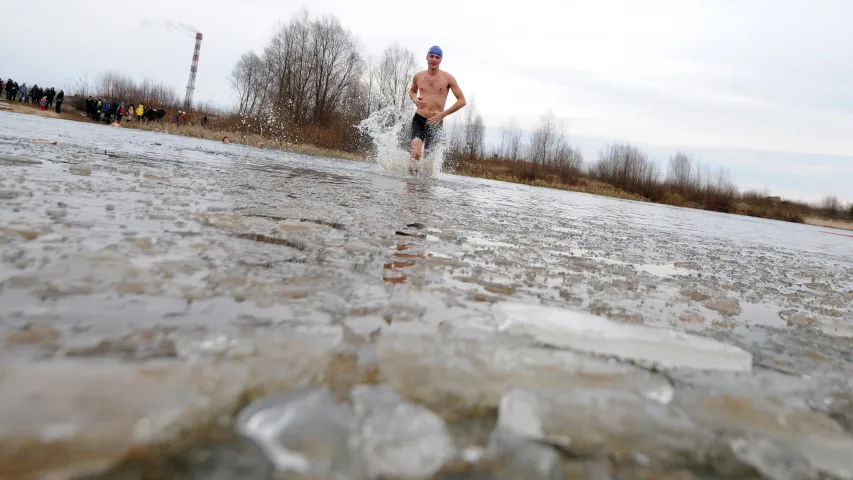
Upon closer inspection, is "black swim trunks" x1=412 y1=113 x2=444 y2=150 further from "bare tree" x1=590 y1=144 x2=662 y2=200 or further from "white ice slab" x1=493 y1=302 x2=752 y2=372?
"bare tree" x1=590 y1=144 x2=662 y2=200

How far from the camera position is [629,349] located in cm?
102

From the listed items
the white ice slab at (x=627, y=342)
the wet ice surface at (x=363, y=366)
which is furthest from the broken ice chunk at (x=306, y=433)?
the white ice slab at (x=627, y=342)

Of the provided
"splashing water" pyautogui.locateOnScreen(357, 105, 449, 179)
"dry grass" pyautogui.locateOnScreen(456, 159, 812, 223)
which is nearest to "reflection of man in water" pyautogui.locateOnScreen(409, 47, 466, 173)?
"splashing water" pyautogui.locateOnScreen(357, 105, 449, 179)

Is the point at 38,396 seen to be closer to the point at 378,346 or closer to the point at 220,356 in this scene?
the point at 220,356

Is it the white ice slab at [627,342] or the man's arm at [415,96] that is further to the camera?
the man's arm at [415,96]

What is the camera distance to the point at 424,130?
781 cm

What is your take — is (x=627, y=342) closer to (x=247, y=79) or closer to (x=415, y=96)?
(x=415, y=96)

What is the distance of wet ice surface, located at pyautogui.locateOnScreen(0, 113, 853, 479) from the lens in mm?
539

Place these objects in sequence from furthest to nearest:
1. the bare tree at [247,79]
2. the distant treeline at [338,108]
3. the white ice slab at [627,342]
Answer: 1. the bare tree at [247,79]
2. the distant treeline at [338,108]
3. the white ice slab at [627,342]

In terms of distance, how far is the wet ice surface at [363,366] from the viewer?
539 mm

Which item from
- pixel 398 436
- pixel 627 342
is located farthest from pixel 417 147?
pixel 398 436

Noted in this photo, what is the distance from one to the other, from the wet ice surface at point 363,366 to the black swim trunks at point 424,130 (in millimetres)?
6143

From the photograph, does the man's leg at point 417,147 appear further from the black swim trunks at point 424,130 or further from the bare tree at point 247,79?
the bare tree at point 247,79

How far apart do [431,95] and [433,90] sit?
8cm
